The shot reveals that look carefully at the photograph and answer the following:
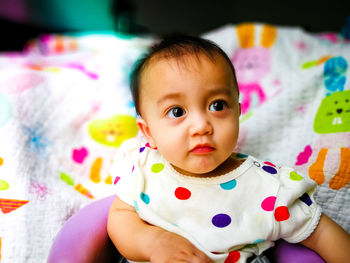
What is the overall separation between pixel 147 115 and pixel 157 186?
0.50 feet

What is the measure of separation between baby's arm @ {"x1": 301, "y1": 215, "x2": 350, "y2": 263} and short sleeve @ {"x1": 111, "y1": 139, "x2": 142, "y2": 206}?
37 centimetres

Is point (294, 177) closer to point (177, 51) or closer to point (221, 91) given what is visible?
point (221, 91)

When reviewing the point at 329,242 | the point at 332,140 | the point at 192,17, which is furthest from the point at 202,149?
the point at 192,17

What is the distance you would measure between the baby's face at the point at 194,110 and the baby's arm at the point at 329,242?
0.24 m

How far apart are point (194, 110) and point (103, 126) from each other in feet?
1.95

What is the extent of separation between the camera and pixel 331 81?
3.58 feet

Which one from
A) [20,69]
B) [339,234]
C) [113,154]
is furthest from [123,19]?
[339,234]

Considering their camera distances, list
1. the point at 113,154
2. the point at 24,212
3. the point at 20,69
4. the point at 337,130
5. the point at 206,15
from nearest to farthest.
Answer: the point at 24,212 < the point at 337,130 < the point at 113,154 < the point at 20,69 < the point at 206,15

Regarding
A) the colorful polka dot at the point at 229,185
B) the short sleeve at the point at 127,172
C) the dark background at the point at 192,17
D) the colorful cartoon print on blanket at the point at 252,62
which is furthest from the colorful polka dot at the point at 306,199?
the dark background at the point at 192,17

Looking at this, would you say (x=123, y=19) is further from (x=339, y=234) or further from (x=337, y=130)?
(x=339, y=234)

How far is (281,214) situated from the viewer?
2.08 ft

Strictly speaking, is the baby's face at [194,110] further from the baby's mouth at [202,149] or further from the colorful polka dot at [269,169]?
the colorful polka dot at [269,169]

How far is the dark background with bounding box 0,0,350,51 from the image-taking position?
2236mm

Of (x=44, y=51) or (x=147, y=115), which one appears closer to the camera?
(x=147, y=115)
